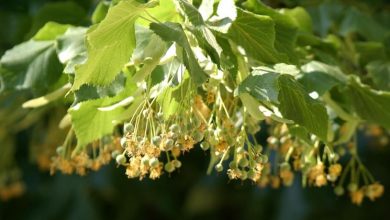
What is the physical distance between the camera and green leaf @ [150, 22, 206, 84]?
1.04m

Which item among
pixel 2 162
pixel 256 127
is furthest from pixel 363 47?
pixel 2 162

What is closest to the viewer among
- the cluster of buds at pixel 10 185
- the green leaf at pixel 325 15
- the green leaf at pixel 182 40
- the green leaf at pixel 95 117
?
the green leaf at pixel 182 40

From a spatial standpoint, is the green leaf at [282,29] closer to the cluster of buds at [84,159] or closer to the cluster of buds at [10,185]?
the cluster of buds at [84,159]

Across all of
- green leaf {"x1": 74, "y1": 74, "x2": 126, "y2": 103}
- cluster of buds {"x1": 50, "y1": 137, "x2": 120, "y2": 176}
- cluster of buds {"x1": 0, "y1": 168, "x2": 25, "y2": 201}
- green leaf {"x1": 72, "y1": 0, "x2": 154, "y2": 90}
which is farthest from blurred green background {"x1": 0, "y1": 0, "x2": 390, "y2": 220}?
green leaf {"x1": 72, "y1": 0, "x2": 154, "y2": 90}

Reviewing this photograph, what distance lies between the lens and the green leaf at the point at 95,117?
1.28 m

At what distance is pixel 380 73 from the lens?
1564 mm

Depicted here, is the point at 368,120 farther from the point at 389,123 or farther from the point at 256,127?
the point at 256,127

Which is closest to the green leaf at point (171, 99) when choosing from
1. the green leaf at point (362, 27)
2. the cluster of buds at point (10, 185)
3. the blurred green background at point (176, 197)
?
the green leaf at point (362, 27)

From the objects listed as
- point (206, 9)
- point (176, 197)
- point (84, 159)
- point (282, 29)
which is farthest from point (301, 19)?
point (176, 197)

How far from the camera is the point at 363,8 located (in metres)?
2.12

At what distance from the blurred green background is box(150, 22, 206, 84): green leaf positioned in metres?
1.68

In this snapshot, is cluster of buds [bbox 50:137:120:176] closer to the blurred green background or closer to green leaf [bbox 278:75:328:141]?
green leaf [bbox 278:75:328:141]

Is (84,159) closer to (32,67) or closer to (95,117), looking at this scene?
(95,117)

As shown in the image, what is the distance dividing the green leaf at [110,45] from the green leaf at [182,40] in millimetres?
43
